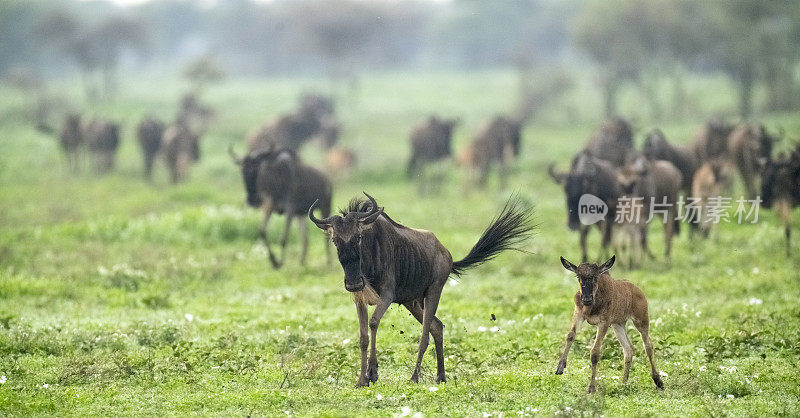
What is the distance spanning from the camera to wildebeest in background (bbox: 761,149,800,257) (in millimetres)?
18859

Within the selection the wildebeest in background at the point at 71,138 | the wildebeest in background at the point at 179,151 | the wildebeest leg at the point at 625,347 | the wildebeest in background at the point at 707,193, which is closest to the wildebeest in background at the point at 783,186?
the wildebeest in background at the point at 707,193

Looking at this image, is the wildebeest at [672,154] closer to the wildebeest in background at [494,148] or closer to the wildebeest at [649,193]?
the wildebeest at [649,193]

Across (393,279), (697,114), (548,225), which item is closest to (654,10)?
(697,114)

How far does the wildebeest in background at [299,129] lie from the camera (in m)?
34.0

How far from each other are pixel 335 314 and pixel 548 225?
10.1m

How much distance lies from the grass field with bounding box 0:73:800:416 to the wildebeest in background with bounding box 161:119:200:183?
4.42 metres

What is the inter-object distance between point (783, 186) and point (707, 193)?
222 centimetres

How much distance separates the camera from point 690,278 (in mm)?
16234

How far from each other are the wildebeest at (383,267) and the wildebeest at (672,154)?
37.7ft

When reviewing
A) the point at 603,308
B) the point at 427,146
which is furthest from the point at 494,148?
the point at 603,308

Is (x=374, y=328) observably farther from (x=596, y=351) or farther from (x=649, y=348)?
(x=649, y=348)

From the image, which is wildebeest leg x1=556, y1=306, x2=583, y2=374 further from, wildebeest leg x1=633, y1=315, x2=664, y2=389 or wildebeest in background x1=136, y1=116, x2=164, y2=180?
wildebeest in background x1=136, y1=116, x2=164, y2=180

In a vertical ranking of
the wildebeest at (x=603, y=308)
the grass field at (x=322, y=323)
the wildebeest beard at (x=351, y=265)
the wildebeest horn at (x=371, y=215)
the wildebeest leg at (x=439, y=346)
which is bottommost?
the grass field at (x=322, y=323)

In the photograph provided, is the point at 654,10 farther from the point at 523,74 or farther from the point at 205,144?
the point at 205,144
